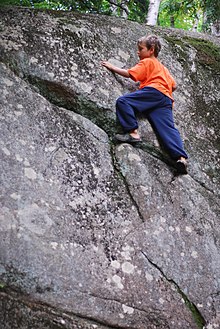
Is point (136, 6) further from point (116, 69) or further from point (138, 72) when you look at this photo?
point (138, 72)

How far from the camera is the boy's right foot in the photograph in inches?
241

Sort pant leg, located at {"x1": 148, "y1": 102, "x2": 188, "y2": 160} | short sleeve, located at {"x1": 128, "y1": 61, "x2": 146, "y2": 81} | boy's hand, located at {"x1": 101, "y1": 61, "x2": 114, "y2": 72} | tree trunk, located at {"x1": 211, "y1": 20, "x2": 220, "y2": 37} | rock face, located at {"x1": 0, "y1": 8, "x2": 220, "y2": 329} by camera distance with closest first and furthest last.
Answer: rock face, located at {"x1": 0, "y1": 8, "x2": 220, "y2": 329}, pant leg, located at {"x1": 148, "y1": 102, "x2": 188, "y2": 160}, short sleeve, located at {"x1": 128, "y1": 61, "x2": 146, "y2": 81}, boy's hand, located at {"x1": 101, "y1": 61, "x2": 114, "y2": 72}, tree trunk, located at {"x1": 211, "y1": 20, "x2": 220, "y2": 37}

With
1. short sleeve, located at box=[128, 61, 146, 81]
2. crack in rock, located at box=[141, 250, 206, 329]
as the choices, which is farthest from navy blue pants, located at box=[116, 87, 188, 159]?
crack in rock, located at box=[141, 250, 206, 329]

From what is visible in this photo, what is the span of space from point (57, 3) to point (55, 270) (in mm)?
6981

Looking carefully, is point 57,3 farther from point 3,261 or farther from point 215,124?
point 3,261

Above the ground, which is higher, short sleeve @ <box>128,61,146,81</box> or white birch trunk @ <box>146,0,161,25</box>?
white birch trunk @ <box>146,0,161,25</box>

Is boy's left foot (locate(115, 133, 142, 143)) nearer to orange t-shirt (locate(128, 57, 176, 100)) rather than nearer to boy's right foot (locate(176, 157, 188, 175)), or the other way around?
boy's right foot (locate(176, 157, 188, 175))

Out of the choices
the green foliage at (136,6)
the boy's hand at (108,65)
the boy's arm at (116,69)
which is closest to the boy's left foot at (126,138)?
the boy's arm at (116,69)

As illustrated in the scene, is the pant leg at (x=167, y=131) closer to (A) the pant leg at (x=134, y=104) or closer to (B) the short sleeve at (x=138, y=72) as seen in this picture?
(A) the pant leg at (x=134, y=104)

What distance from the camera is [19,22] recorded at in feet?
21.9

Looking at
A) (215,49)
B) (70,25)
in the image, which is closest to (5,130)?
(70,25)

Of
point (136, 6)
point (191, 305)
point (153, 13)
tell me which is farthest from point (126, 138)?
point (136, 6)

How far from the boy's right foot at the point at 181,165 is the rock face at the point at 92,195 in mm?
94

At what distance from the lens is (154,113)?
6.42 meters
